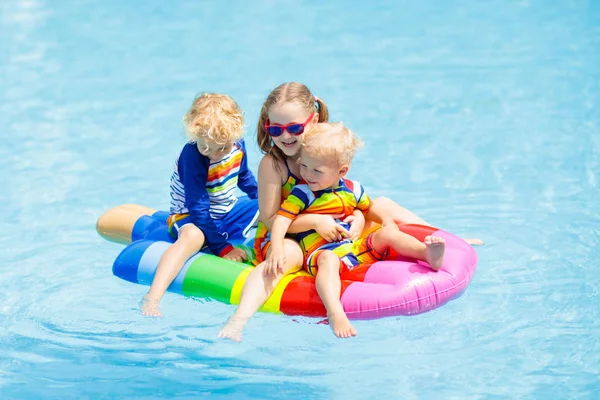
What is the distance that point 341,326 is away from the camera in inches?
166

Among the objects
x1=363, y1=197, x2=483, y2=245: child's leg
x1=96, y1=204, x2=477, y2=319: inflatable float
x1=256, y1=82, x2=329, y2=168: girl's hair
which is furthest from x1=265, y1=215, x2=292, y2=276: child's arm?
x1=363, y1=197, x2=483, y2=245: child's leg

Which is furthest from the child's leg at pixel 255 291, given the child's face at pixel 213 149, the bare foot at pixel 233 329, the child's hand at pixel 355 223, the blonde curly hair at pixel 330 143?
the child's face at pixel 213 149

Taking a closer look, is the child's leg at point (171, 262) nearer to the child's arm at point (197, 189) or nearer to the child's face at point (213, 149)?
the child's arm at point (197, 189)

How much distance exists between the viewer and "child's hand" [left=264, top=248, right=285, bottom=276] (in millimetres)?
4492

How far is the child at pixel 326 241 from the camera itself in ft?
14.6

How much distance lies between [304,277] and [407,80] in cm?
455

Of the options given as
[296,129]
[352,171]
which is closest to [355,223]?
[296,129]

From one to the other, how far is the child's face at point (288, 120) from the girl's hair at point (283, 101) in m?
0.03

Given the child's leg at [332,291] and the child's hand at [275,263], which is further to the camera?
the child's hand at [275,263]

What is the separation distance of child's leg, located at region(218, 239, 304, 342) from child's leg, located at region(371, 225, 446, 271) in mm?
445

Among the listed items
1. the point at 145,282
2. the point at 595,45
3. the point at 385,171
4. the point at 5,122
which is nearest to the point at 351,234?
the point at 145,282

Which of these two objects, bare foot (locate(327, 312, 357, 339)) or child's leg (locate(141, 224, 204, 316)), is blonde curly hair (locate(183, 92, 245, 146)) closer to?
child's leg (locate(141, 224, 204, 316))

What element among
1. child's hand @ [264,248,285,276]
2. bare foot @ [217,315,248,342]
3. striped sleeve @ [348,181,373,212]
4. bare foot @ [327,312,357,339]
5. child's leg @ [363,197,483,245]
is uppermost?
striped sleeve @ [348,181,373,212]

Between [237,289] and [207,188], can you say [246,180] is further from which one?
[237,289]
